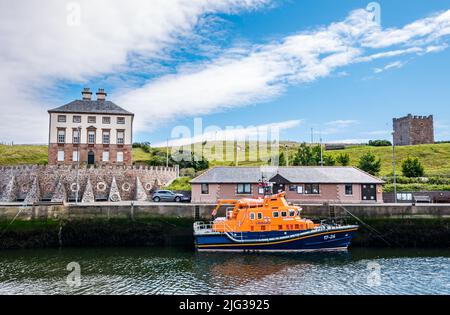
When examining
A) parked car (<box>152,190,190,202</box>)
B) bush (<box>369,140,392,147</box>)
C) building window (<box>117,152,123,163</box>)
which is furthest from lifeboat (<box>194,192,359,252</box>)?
bush (<box>369,140,392,147</box>)

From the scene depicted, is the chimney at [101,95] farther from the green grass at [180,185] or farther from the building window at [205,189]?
the building window at [205,189]

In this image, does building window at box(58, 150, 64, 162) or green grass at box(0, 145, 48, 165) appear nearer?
building window at box(58, 150, 64, 162)

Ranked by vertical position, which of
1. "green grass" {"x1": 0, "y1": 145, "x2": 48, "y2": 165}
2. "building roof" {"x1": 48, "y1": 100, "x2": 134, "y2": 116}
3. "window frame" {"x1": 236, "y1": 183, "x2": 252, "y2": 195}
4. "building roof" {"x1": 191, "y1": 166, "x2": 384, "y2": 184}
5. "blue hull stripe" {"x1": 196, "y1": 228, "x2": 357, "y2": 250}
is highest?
"building roof" {"x1": 48, "y1": 100, "x2": 134, "y2": 116}

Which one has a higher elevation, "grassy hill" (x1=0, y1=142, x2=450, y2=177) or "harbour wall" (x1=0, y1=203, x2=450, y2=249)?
"grassy hill" (x1=0, y1=142, x2=450, y2=177)

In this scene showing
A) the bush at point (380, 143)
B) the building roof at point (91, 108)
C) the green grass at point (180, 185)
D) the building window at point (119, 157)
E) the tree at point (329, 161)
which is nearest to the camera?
the green grass at point (180, 185)

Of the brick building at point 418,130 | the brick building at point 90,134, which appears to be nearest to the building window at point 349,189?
the brick building at point 90,134

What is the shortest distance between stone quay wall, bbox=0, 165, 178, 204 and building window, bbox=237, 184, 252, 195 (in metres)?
12.6

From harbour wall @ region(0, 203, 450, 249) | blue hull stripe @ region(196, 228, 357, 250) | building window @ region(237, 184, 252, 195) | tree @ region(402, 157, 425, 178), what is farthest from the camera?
tree @ region(402, 157, 425, 178)

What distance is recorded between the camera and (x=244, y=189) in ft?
107

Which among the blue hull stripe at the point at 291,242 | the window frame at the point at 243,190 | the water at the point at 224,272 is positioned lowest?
the water at the point at 224,272

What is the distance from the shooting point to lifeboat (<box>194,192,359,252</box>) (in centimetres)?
2323

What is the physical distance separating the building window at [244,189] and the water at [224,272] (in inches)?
396

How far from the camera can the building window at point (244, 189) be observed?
106 feet

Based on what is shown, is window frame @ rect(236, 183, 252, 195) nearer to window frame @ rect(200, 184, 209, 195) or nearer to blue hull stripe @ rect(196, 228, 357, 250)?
window frame @ rect(200, 184, 209, 195)
